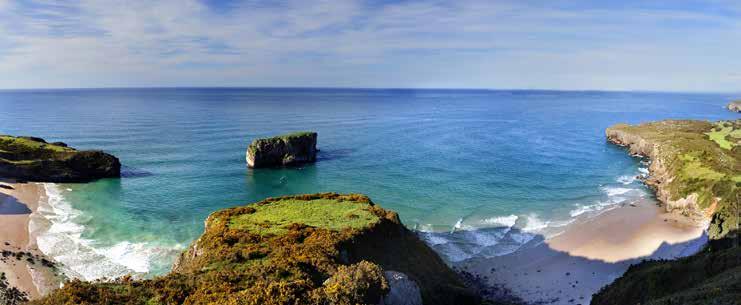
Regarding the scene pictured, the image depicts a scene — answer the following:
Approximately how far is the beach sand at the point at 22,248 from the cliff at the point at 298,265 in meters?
17.4

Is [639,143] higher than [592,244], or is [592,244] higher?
[639,143]

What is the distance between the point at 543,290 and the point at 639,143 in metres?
90.3

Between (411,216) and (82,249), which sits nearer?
(82,249)

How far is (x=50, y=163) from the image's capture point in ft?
256

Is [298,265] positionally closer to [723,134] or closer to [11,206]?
[11,206]

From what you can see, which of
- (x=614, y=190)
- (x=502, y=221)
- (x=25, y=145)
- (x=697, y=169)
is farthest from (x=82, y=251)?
(x=697, y=169)

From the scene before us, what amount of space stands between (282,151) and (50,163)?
136 feet

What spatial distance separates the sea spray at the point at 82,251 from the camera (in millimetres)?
42875

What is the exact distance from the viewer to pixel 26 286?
3866 centimetres

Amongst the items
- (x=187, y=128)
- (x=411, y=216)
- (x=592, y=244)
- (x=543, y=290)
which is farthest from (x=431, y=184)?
(x=187, y=128)

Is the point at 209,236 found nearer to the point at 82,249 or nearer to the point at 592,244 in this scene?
the point at 82,249

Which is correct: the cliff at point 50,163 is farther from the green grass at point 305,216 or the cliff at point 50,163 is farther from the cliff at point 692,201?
the cliff at point 692,201

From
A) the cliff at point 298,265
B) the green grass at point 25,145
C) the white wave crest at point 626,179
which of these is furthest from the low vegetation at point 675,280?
the green grass at point 25,145

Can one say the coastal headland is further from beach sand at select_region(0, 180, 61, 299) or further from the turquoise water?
the turquoise water
